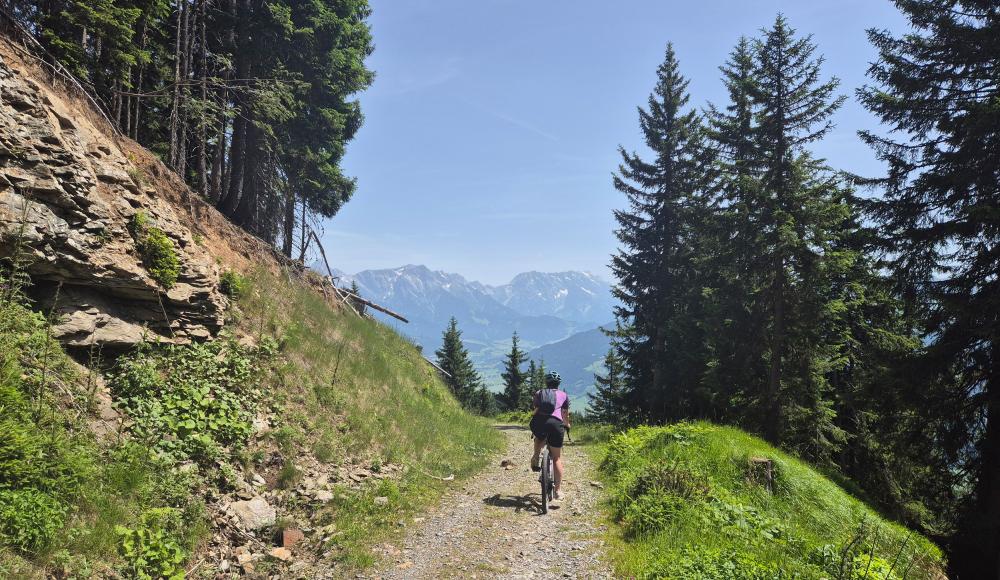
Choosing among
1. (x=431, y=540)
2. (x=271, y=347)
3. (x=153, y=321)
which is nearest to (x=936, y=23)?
(x=431, y=540)

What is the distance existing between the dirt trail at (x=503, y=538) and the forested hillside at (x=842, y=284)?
8161mm

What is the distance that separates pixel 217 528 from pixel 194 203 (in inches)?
350

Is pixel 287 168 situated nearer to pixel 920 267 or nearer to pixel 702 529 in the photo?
pixel 702 529

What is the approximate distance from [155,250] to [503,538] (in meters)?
7.51

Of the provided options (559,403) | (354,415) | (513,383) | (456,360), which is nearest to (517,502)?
(559,403)

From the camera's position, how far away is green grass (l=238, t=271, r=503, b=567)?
6.76 m

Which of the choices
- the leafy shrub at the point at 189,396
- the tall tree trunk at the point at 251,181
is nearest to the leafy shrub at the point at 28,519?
the leafy shrub at the point at 189,396

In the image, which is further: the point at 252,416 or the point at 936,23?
the point at 936,23

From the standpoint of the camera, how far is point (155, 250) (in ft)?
24.5

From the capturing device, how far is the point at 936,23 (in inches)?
414

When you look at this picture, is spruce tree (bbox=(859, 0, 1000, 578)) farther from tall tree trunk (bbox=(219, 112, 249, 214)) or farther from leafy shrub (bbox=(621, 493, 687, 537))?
tall tree trunk (bbox=(219, 112, 249, 214))

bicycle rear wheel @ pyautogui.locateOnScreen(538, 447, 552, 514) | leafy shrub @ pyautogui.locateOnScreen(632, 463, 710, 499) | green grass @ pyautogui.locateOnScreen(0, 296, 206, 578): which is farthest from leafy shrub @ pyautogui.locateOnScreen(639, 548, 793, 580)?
green grass @ pyautogui.locateOnScreen(0, 296, 206, 578)

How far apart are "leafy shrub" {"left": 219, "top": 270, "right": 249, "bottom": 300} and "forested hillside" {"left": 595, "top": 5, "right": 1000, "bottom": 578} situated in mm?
14813

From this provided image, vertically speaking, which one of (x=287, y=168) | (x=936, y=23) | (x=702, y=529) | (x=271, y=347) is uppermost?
(x=936, y=23)
